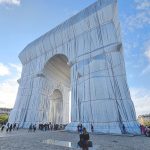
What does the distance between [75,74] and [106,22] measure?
8435 mm

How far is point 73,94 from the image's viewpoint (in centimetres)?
2445

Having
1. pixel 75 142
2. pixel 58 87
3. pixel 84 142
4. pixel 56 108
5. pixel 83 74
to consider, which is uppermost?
pixel 58 87

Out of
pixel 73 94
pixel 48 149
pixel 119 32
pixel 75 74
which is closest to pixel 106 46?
pixel 119 32

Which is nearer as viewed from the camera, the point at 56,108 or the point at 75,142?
the point at 75,142

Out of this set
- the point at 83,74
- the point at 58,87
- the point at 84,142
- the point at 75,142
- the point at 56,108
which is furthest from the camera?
the point at 56,108

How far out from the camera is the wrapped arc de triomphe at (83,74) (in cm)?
2034

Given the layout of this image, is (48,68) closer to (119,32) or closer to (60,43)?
(60,43)

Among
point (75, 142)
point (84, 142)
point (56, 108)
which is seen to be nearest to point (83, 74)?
point (75, 142)

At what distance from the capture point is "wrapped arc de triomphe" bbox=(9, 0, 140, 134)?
20.3 metres

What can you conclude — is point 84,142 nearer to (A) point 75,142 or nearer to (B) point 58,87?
(A) point 75,142

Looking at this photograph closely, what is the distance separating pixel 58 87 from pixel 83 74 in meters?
13.3

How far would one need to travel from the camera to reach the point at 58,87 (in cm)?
3628

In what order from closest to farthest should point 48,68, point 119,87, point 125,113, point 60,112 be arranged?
point 125,113
point 119,87
point 48,68
point 60,112

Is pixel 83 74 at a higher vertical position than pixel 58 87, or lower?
lower
